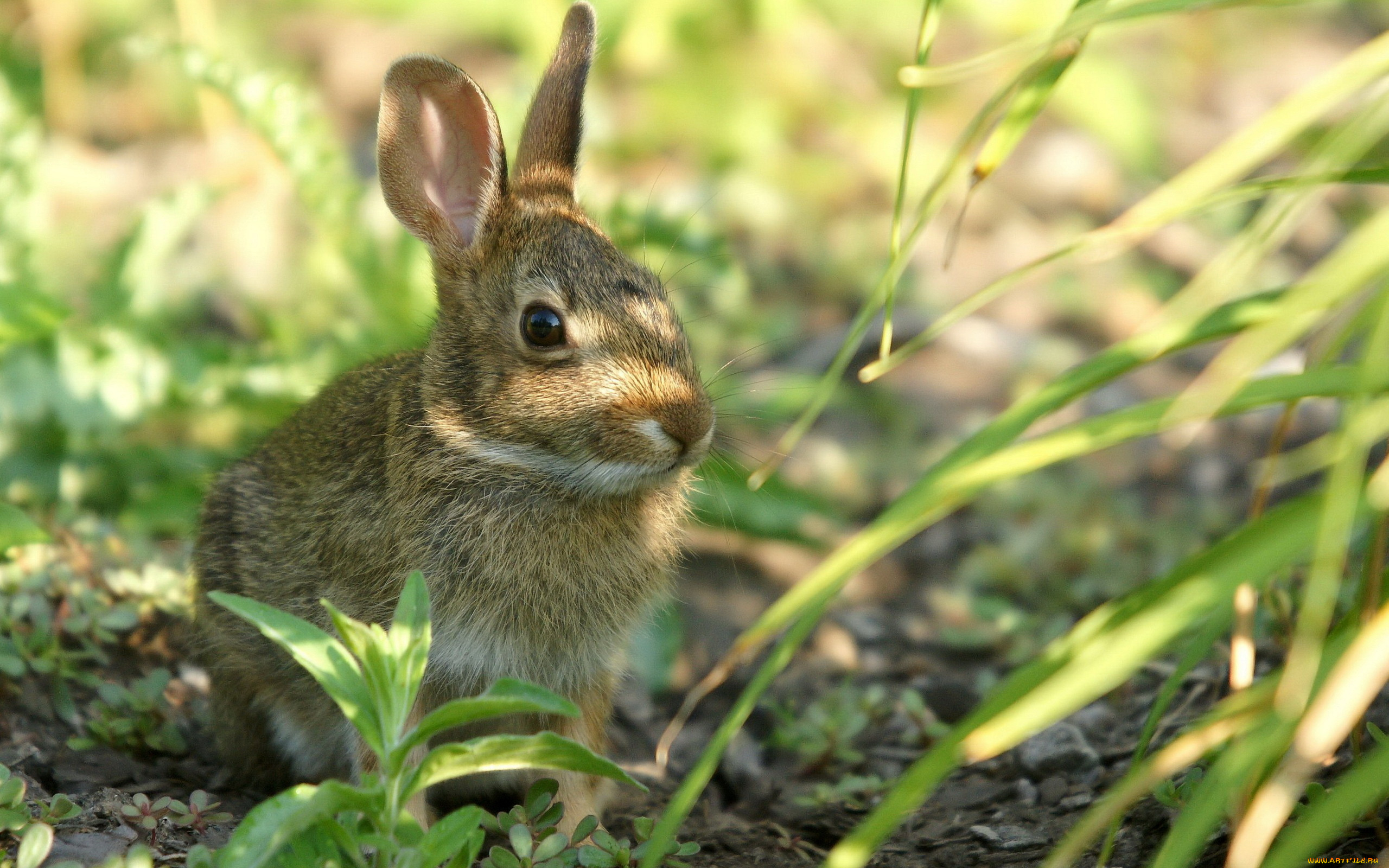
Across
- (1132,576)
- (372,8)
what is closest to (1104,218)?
(1132,576)

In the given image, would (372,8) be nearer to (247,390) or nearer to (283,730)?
(247,390)

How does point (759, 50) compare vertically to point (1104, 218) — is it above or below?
above

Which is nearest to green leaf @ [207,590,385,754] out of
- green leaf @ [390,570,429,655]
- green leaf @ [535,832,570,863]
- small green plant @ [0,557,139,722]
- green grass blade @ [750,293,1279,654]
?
green leaf @ [390,570,429,655]

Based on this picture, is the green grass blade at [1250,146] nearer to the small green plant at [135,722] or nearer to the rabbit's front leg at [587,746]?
the rabbit's front leg at [587,746]

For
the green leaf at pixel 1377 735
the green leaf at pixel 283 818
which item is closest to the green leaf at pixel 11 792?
the green leaf at pixel 283 818

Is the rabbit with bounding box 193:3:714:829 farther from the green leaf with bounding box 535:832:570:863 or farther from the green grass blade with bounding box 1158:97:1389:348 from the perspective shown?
the green grass blade with bounding box 1158:97:1389:348

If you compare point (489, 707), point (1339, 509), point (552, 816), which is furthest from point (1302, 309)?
point (552, 816)
